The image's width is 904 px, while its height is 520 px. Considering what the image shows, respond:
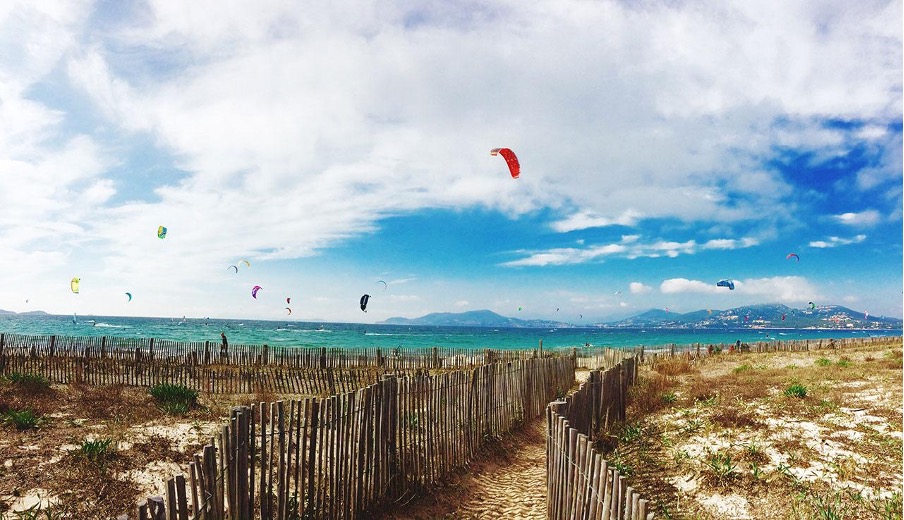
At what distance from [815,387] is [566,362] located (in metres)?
6.24

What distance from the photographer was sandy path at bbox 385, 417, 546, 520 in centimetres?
595

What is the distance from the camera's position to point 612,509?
3.34 meters

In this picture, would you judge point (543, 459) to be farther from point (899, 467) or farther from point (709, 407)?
point (899, 467)

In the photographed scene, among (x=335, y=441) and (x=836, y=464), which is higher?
(x=335, y=441)

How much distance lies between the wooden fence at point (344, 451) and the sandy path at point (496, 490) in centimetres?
21

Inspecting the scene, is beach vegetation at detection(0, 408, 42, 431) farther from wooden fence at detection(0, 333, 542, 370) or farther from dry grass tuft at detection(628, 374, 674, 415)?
wooden fence at detection(0, 333, 542, 370)

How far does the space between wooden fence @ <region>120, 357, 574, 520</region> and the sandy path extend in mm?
213

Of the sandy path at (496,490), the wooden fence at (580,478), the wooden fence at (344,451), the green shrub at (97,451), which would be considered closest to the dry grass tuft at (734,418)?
the wooden fence at (580,478)

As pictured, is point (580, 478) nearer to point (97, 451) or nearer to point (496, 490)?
point (496, 490)

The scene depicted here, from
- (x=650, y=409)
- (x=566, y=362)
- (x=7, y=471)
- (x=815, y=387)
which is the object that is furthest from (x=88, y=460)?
(x=815, y=387)

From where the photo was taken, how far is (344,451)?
5.03 m

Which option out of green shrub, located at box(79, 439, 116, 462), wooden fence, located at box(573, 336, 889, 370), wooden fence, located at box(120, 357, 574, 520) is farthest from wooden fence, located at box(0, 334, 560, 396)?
green shrub, located at box(79, 439, 116, 462)

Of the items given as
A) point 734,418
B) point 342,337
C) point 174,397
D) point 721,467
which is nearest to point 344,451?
point 721,467

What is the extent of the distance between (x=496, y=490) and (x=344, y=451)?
2.75m
